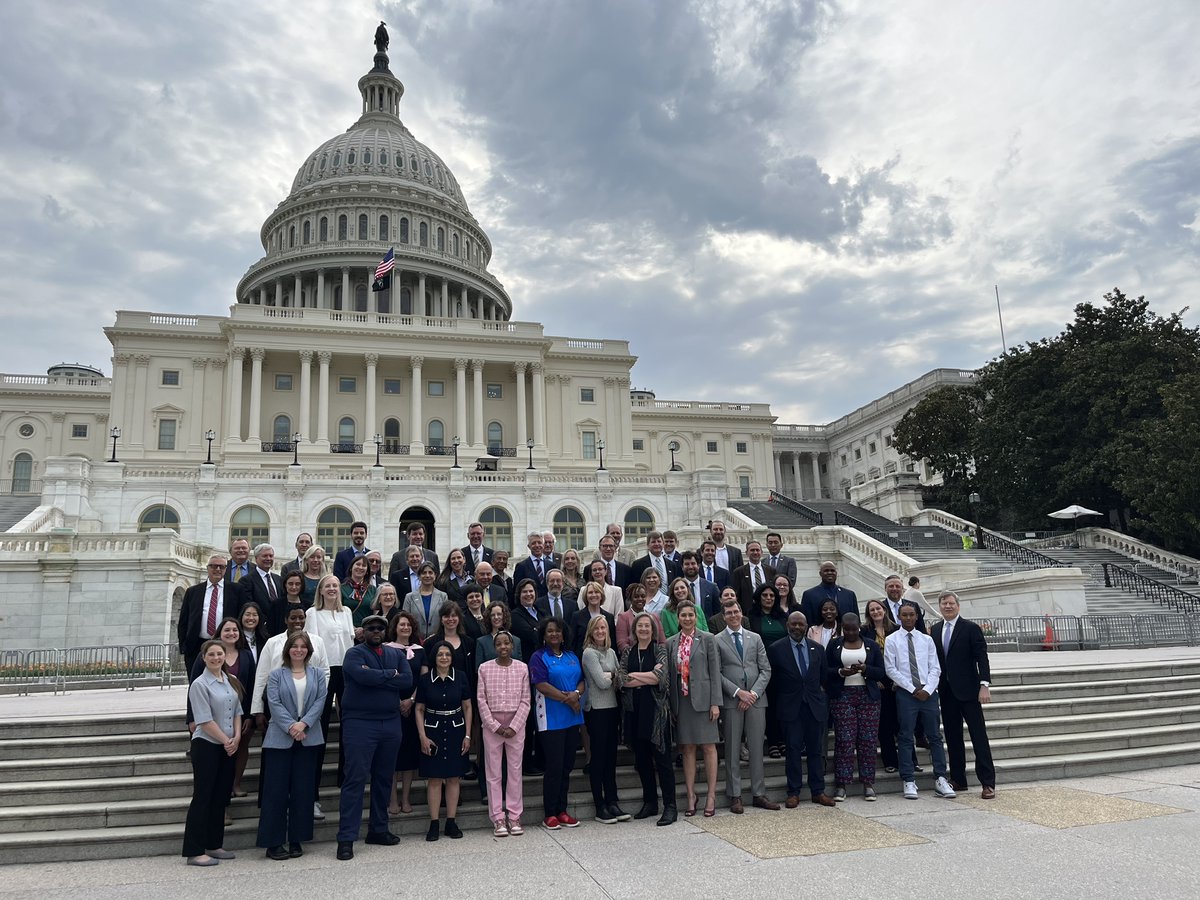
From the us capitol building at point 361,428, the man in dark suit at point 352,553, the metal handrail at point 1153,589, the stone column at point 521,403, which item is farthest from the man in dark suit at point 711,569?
the stone column at point 521,403

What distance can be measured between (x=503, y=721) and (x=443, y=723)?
65 cm

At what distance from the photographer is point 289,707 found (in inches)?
345

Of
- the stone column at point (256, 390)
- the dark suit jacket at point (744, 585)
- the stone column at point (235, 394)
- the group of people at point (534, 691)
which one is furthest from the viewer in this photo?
the stone column at point (256, 390)

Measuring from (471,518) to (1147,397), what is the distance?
32694 mm

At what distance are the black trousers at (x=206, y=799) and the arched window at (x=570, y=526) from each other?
126 feet

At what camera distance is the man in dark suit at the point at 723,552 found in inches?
543

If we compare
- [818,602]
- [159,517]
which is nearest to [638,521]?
[159,517]

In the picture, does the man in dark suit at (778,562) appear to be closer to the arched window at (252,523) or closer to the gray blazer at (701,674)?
the gray blazer at (701,674)

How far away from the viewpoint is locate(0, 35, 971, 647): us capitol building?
137ft

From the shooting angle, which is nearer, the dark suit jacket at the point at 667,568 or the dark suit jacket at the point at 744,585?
the dark suit jacket at the point at 744,585

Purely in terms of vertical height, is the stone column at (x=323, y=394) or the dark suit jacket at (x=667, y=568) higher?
the stone column at (x=323, y=394)

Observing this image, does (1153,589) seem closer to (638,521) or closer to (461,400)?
(638,521)

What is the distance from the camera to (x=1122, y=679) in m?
14.2

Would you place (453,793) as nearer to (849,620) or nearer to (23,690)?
(849,620)
